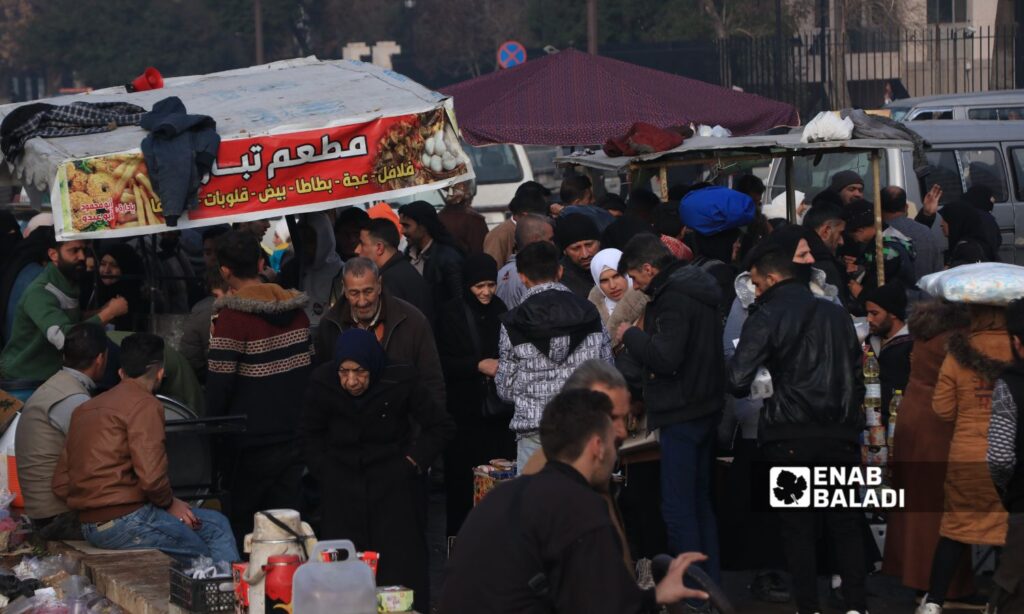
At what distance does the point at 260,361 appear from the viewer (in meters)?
8.12

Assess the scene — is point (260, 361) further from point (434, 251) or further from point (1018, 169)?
point (1018, 169)

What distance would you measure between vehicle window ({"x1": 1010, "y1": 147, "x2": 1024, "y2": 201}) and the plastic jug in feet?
39.2

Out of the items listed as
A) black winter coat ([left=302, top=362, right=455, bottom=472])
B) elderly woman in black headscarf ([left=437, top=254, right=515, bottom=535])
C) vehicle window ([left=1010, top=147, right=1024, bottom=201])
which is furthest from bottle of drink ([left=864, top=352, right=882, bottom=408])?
vehicle window ([left=1010, top=147, right=1024, bottom=201])

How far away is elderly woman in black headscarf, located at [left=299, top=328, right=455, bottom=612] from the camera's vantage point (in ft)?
23.5

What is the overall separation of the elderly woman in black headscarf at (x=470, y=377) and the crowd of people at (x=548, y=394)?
2cm

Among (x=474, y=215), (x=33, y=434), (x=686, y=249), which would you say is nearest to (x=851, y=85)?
(x=474, y=215)

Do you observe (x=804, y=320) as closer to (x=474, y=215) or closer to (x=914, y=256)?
(x=914, y=256)

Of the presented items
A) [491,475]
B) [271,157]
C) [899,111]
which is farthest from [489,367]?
[899,111]

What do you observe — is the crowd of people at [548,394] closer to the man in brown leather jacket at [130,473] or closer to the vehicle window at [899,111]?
the man in brown leather jacket at [130,473]

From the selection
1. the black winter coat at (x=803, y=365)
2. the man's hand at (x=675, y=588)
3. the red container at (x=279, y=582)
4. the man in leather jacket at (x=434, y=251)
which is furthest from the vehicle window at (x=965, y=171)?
the man's hand at (x=675, y=588)

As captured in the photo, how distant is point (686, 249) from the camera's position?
30.6ft

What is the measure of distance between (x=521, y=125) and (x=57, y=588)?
5.96 meters

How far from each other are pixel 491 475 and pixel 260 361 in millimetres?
1314

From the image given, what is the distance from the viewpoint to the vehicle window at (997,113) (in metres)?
19.2
